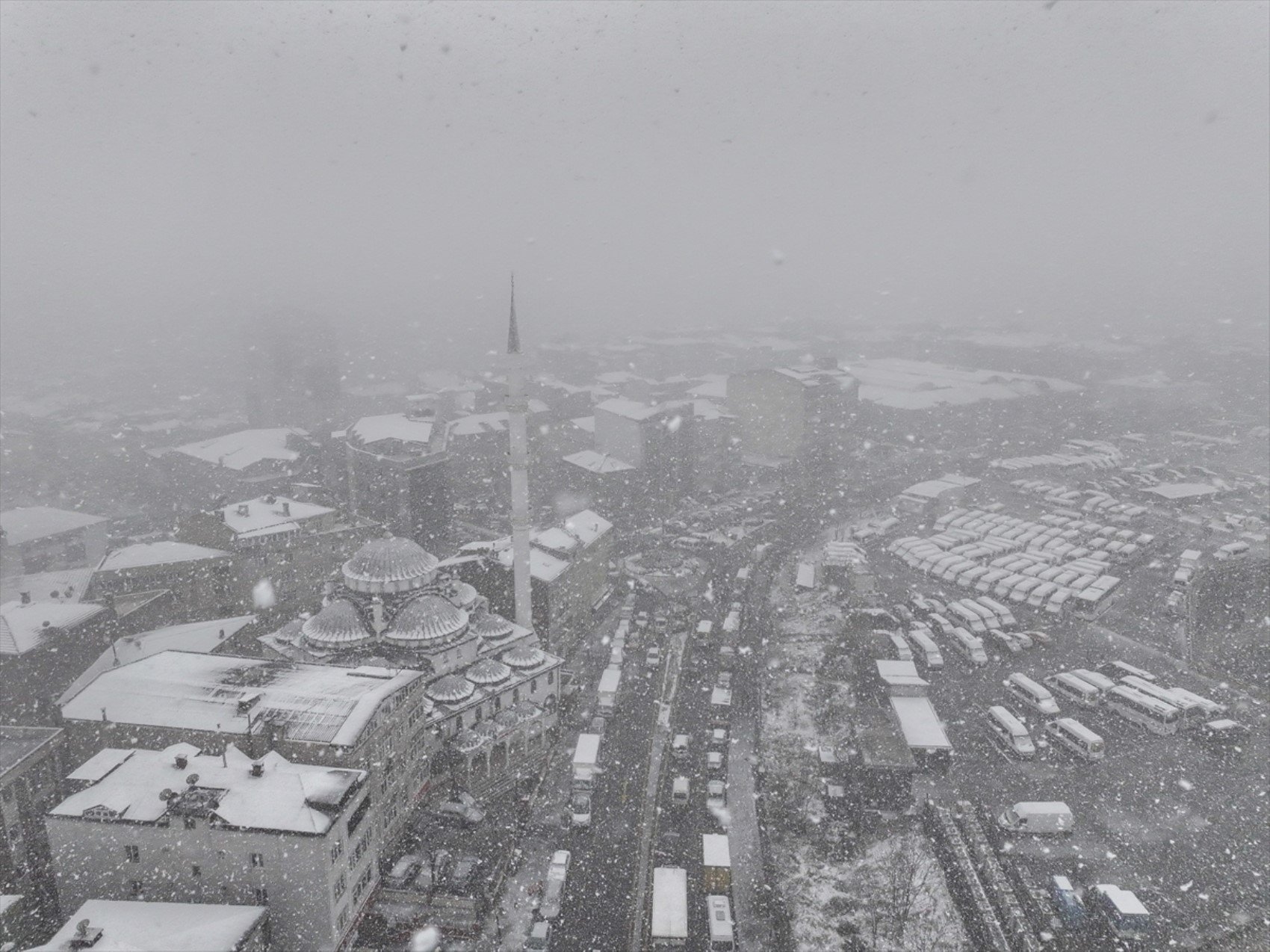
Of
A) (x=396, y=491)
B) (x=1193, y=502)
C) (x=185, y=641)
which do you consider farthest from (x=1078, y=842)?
(x=1193, y=502)

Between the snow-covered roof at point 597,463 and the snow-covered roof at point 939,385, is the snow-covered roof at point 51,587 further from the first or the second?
the snow-covered roof at point 939,385

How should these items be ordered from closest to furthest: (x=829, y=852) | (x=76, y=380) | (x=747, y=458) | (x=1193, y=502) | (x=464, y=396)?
(x=829, y=852), (x=1193, y=502), (x=747, y=458), (x=464, y=396), (x=76, y=380)

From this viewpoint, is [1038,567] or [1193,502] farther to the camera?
[1193,502]

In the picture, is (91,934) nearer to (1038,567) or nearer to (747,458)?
(1038,567)

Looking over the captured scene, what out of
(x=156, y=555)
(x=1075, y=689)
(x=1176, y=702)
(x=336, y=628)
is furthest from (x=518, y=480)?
(x=1176, y=702)

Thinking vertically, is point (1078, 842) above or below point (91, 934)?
below

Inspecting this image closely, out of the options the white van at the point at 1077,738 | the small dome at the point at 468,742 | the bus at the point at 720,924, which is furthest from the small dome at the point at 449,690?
the white van at the point at 1077,738

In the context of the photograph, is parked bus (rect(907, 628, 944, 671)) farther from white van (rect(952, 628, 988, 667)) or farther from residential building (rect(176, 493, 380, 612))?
residential building (rect(176, 493, 380, 612))

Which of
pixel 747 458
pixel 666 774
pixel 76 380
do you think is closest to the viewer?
pixel 666 774
